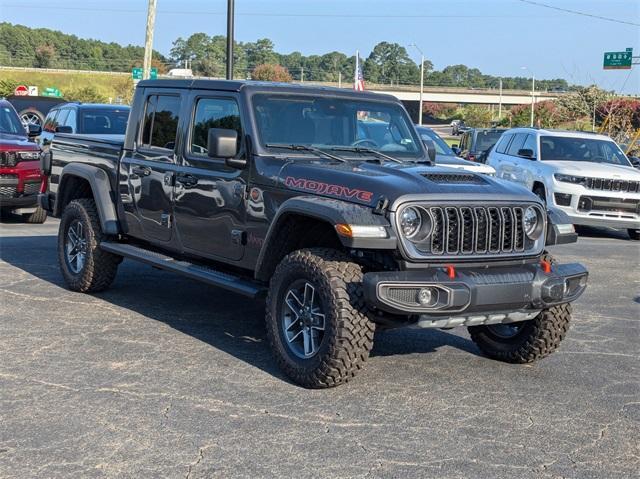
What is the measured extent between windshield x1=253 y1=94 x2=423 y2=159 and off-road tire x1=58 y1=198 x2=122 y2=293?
2.34m

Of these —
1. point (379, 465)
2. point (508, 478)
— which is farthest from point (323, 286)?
point (508, 478)

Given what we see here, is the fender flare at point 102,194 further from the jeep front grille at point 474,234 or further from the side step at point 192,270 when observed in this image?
the jeep front grille at point 474,234

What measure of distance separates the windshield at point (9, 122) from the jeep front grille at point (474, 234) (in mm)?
10293

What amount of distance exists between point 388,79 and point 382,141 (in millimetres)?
114629

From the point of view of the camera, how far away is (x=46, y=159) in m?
9.06

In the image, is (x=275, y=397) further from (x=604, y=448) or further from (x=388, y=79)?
(x=388, y=79)

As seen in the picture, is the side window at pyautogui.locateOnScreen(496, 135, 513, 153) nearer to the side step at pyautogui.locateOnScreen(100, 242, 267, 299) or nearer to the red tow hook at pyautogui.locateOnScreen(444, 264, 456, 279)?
the side step at pyautogui.locateOnScreen(100, 242, 267, 299)

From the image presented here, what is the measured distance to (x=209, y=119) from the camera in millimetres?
6824

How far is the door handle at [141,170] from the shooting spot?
288 inches

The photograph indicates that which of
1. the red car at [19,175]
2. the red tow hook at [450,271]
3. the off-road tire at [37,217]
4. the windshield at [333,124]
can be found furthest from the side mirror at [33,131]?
the red tow hook at [450,271]

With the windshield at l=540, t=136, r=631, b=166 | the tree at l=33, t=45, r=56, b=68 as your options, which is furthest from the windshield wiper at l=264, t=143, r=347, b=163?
the tree at l=33, t=45, r=56, b=68

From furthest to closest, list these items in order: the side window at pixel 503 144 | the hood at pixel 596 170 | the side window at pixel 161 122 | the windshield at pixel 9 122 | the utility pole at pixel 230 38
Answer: the utility pole at pixel 230 38 → the side window at pixel 503 144 → the hood at pixel 596 170 → the windshield at pixel 9 122 → the side window at pixel 161 122

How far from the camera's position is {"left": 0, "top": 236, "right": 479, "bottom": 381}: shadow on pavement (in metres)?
6.49

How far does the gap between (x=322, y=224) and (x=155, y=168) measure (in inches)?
81.4
